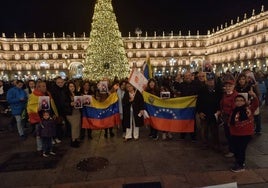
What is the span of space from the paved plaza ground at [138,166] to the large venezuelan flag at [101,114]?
684 millimetres

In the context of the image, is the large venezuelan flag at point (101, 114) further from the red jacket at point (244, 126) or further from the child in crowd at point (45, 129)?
the red jacket at point (244, 126)

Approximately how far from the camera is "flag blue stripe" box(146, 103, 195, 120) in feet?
27.5

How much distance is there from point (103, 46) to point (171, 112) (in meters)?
18.5

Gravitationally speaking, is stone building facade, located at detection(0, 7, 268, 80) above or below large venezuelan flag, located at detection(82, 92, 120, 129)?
above

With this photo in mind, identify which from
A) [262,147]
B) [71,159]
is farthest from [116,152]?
[262,147]

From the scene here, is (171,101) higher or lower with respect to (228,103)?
lower

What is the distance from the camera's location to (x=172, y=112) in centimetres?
859

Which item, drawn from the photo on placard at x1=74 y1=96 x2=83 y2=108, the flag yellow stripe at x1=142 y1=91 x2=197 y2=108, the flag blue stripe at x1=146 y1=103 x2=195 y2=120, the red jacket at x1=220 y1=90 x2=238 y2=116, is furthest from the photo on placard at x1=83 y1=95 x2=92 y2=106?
the red jacket at x1=220 y1=90 x2=238 y2=116

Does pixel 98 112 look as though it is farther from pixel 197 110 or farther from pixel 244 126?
pixel 244 126

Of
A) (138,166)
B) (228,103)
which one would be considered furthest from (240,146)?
(138,166)

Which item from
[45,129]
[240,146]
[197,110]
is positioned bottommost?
[240,146]

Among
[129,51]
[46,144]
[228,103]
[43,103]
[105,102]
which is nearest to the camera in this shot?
[228,103]

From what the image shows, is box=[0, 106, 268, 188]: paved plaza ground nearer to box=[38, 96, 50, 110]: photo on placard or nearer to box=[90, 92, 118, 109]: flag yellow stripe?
box=[90, 92, 118, 109]: flag yellow stripe

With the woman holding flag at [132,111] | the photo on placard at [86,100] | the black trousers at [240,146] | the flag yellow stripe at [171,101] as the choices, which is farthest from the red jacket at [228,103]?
the photo on placard at [86,100]
